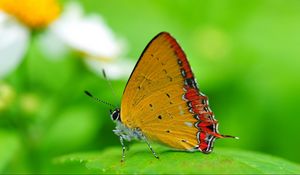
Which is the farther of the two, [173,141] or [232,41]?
[232,41]

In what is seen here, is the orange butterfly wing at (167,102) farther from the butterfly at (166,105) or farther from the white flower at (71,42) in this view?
the white flower at (71,42)

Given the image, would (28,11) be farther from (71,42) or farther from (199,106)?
(199,106)

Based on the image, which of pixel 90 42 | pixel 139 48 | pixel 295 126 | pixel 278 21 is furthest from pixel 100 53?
pixel 278 21

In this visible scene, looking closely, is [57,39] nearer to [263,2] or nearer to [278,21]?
[278,21]

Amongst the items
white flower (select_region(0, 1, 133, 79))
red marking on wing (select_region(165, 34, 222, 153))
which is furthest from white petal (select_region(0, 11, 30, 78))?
red marking on wing (select_region(165, 34, 222, 153))

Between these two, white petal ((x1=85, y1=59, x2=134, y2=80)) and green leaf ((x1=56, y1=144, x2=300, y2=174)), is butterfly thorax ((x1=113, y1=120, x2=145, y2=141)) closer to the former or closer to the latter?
green leaf ((x1=56, y1=144, x2=300, y2=174))

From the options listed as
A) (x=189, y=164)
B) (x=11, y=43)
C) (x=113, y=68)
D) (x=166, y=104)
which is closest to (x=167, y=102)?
(x=166, y=104)
